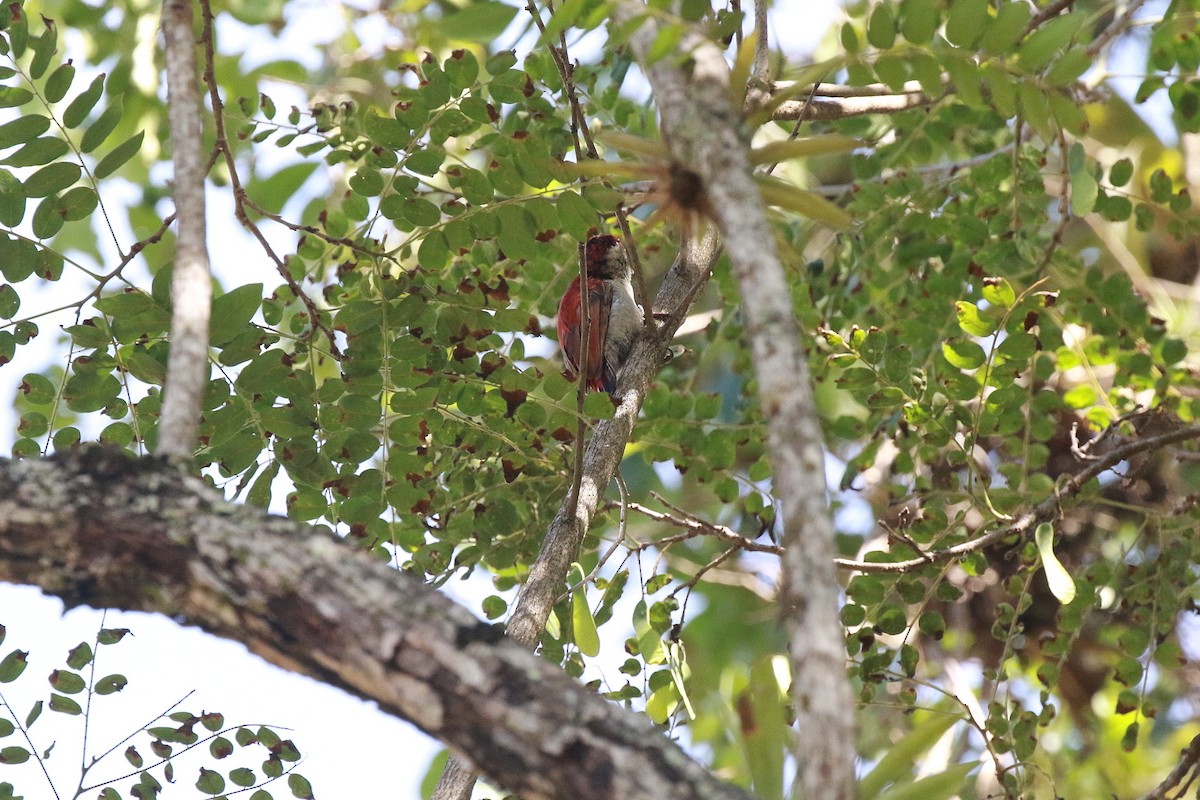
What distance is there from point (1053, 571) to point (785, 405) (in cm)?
150

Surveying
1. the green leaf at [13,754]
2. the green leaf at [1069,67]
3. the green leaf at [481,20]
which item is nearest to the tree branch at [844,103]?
the green leaf at [1069,67]

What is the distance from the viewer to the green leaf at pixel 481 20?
328cm

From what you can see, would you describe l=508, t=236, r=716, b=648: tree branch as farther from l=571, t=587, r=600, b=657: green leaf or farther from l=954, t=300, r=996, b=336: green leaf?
l=954, t=300, r=996, b=336: green leaf

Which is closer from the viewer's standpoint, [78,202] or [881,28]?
[881,28]

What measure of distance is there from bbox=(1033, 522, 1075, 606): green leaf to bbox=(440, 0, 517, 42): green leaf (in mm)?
1938

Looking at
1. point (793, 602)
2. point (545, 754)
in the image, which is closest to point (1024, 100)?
point (793, 602)

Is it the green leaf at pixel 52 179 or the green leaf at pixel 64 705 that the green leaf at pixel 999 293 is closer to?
the green leaf at pixel 52 179

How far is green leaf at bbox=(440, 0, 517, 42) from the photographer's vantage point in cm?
328

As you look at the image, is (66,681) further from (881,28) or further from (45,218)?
(881,28)

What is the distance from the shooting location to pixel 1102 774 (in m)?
4.85

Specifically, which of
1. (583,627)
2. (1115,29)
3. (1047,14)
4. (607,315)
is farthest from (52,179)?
(607,315)

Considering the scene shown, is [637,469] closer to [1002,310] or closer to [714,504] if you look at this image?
[714,504]

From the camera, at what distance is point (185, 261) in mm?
1748

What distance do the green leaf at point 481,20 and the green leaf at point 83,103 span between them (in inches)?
43.4
